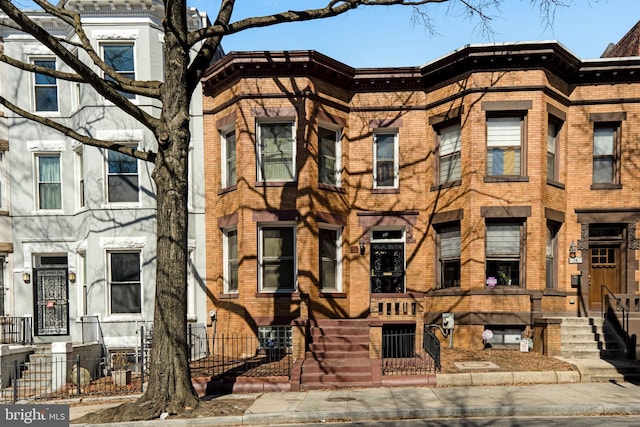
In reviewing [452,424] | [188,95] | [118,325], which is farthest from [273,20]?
[118,325]

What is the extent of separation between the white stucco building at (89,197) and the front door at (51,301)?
0.11 ft

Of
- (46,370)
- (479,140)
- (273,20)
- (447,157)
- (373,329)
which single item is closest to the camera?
(273,20)

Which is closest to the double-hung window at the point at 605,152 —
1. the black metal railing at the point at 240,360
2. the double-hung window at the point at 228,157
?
the black metal railing at the point at 240,360

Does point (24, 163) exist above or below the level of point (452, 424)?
above

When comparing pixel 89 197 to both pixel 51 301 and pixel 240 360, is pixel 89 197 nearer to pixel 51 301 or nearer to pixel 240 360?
pixel 51 301

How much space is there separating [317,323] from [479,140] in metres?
→ 7.54

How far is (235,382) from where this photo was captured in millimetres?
11055

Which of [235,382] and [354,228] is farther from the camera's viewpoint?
[354,228]

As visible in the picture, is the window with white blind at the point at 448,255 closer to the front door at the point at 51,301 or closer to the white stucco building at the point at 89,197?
the white stucco building at the point at 89,197

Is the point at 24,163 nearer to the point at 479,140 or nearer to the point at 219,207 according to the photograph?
the point at 219,207

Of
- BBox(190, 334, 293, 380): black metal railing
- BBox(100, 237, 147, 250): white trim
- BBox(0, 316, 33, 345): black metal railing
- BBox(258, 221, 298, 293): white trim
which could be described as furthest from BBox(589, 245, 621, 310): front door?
BBox(0, 316, 33, 345): black metal railing

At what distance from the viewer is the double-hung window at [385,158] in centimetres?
1611

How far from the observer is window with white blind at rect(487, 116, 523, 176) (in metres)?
14.4

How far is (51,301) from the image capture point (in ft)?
52.2
